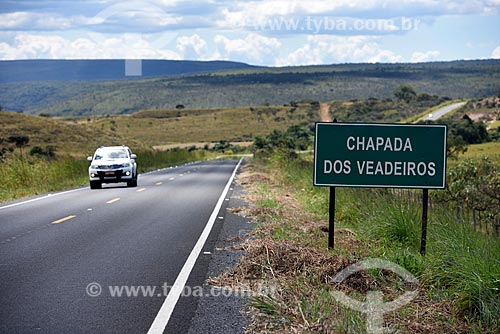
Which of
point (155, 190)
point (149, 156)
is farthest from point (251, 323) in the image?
point (149, 156)

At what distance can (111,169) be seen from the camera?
29.3m

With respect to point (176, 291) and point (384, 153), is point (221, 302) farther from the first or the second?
point (384, 153)

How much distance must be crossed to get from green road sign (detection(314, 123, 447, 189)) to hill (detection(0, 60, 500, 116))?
126638 mm

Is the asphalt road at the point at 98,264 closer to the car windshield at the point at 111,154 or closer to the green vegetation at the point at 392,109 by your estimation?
the car windshield at the point at 111,154

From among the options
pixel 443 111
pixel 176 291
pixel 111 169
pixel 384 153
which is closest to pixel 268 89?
pixel 443 111

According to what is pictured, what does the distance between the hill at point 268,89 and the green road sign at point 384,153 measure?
12664 centimetres

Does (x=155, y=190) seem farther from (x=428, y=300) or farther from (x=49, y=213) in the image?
(x=428, y=300)

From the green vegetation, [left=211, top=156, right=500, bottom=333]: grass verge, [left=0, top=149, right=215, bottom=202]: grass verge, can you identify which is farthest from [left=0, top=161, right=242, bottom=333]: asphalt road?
the green vegetation

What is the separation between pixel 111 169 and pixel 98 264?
18835mm

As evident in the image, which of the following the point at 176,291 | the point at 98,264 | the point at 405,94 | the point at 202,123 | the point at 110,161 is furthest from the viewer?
the point at 202,123

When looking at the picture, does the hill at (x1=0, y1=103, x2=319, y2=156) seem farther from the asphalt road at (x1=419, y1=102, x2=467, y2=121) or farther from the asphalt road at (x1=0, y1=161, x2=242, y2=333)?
the asphalt road at (x1=0, y1=161, x2=242, y2=333)

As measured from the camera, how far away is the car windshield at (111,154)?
3015cm

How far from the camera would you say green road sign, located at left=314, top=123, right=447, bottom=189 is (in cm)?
1072

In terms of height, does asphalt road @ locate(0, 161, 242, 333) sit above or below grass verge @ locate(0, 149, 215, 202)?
above
